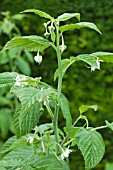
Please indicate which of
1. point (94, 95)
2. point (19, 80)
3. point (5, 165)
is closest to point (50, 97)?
point (19, 80)

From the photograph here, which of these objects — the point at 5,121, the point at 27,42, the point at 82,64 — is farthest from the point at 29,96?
the point at 82,64

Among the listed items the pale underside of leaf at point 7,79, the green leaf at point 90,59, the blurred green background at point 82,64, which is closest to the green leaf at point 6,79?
the pale underside of leaf at point 7,79

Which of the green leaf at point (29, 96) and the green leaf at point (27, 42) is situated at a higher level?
the green leaf at point (27, 42)

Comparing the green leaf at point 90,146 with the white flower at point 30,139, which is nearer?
the green leaf at point 90,146

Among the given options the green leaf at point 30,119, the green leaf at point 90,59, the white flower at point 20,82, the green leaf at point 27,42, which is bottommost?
the green leaf at point 30,119

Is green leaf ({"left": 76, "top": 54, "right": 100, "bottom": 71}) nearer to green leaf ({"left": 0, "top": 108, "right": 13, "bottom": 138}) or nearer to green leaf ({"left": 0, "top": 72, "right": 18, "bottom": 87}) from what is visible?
green leaf ({"left": 0, "top": 72, "right": 18, "bottom": 87})

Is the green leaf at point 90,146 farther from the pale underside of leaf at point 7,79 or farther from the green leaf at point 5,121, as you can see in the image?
the green leaf at point 5,121

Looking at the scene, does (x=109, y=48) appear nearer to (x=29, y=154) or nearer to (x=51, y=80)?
(x=51, y=80)

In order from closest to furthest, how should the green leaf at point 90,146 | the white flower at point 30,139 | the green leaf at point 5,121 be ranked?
the green leaf at point 90,146
the white flower at point 30,139
the green leaf at point 5,121

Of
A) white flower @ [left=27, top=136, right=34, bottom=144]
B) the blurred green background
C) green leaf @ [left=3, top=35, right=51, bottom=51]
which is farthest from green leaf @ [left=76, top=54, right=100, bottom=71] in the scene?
the blurred green background
